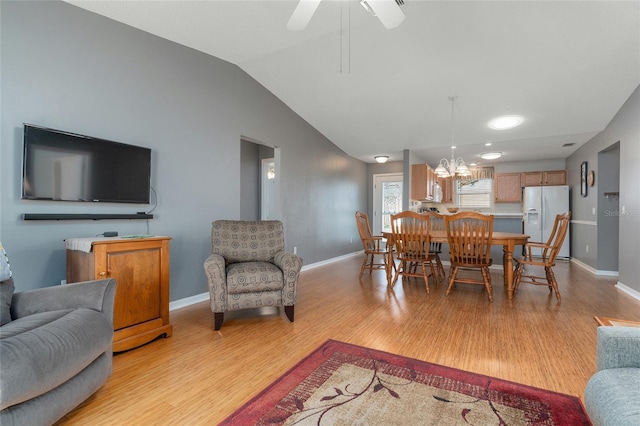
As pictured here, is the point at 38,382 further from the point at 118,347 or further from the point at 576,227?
the point at 576,227

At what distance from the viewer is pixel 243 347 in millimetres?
2180

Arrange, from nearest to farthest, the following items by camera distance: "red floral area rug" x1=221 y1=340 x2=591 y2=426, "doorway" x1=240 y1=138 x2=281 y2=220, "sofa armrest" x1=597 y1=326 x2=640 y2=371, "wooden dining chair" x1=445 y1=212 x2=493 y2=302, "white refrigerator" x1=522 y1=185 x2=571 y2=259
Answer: "sofa armrest" x1=597 y1=326 x2=640 y2=371, "red floral area rug" x1=221 y1=340 x2=591 y2=426, "wooden dining chair" x1=445 y1=212 x2=493 y2=302, "doorway" x1=240 y1=138 x2=281 y2=220, "white refrigerator" x1=522 y1=185 x2=571 y2=259

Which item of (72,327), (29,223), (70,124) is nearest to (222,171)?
(70,124)

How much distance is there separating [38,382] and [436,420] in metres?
1.72

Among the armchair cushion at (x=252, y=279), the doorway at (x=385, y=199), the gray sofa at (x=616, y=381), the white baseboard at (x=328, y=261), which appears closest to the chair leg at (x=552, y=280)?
the gray sofa at (x=616, y=381)

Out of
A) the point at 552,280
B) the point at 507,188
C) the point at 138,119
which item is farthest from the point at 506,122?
the point at 138,119

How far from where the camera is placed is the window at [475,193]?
296 inches

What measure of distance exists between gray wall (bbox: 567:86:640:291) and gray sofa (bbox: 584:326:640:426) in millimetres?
3515

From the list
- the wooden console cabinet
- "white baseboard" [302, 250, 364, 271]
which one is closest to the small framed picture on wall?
"white baseboard" [302, 250, 364, 271]

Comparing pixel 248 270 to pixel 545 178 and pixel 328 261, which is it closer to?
Answer: pixel 328 261

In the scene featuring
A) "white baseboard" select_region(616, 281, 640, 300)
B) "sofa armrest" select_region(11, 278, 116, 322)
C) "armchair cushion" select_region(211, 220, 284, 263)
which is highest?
"armchair cushion" select_region(211, 220, 284, 263)

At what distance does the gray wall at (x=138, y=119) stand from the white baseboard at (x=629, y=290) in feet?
14.4

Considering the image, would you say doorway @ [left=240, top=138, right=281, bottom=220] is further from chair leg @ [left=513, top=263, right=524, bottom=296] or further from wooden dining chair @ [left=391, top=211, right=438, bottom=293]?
chair leg @ [left=513, top=263, right=524, bottom=296]

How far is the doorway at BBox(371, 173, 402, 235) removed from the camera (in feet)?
24.3
